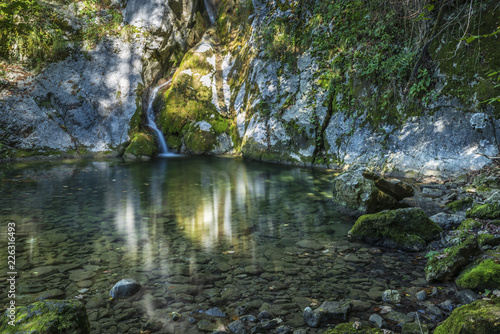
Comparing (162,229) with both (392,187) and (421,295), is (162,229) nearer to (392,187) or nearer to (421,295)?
(421,295)

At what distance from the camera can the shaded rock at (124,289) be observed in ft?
9.55

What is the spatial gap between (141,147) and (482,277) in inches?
568

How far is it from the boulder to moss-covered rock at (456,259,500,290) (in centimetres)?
252

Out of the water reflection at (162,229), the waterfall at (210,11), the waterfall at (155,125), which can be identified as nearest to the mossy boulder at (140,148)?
the waterfall at (155,125)

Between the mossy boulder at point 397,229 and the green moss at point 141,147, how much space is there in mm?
12543

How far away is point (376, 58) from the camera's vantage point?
942cm

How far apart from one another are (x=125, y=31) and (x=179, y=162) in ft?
32.2

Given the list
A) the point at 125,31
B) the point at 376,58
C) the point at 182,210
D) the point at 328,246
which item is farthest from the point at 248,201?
the point at 125,31

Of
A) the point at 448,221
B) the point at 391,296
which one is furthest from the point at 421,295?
the point at 448,221

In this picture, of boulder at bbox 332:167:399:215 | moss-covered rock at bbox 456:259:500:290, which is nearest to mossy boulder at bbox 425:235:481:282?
moss-covered rock at bbox 456:259:500:290

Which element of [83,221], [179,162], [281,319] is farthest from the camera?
[179,162]

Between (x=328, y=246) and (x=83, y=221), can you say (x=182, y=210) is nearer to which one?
(x=83, y=221)

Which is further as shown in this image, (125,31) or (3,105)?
(125,31)

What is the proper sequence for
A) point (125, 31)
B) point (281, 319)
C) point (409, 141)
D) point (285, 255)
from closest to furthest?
point (281, 319), point (285, 255), point (409, 141), point (125, 31)
